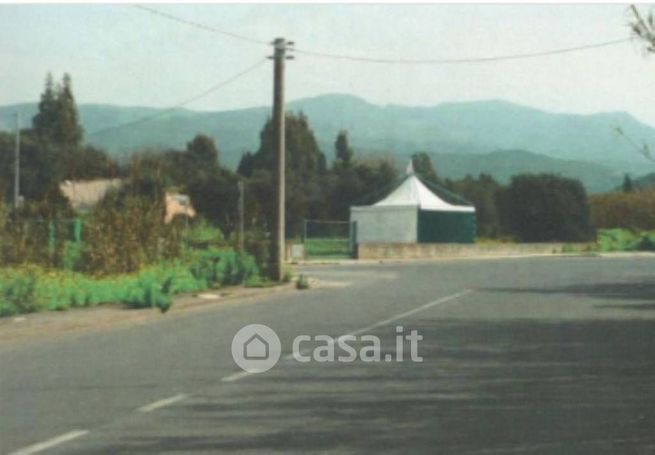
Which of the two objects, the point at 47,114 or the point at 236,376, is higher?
the point at 47,114

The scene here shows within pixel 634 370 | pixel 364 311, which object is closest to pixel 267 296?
pixel 364 311

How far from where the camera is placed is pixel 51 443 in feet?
26.2

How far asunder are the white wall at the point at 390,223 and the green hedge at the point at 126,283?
105 feet

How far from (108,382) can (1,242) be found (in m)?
13.1

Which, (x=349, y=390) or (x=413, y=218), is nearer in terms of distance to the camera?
(x=349, y=390)

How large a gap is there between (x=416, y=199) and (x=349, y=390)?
51233 mm

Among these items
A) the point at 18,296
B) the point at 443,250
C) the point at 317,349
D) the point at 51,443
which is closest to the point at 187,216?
the point at 18,296

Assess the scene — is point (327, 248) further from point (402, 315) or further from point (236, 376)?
point (236, 376)

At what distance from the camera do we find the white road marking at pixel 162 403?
954 centimetres

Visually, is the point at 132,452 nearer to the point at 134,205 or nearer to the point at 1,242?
the point at 1,242

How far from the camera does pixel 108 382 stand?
11.3 metres

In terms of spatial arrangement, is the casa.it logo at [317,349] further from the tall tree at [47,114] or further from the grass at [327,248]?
the tall tree at [47,114]

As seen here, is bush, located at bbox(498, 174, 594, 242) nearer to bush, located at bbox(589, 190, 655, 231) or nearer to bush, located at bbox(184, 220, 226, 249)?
bush, located at bbox(589, 190, 655, 231)

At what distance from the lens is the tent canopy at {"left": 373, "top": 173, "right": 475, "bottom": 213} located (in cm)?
6156
